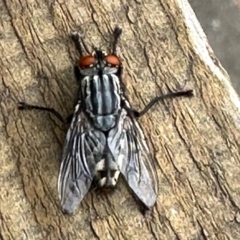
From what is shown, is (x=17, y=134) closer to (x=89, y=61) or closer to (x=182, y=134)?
(x=89, y=61)

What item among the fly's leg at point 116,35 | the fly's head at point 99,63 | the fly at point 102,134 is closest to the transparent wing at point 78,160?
the fly at point 102,134

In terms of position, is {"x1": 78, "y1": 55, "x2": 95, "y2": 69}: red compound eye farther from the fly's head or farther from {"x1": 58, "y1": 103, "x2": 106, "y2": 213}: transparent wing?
{"x1": 58, "y1": 103, "x2": 106, "y2": 213}: transparent wing

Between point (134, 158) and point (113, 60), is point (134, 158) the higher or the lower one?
the lower one

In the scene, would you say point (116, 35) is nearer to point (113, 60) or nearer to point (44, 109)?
point (113, 60)

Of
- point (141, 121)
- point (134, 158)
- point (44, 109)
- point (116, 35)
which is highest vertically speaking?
point (116, 35)

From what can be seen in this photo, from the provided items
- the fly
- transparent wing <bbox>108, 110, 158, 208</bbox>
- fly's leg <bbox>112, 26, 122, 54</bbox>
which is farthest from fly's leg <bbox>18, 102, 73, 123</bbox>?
fly's leg <bbox>112, 26, 122, 54</bbox>

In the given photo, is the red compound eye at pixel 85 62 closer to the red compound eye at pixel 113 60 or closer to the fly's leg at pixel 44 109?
the red compound eye at pixel 113 60

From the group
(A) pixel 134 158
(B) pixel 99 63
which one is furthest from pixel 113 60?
(A) pixel 134 158
